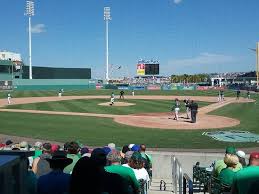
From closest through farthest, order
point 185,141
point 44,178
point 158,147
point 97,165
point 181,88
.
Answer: point 97,165, point 44,178, point 158,147, point 185,141, point 181,88

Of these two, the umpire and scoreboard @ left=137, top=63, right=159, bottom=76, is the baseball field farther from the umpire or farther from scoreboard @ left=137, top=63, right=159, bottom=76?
scoreboard @ left=137, top=63, right=159, bottom=76

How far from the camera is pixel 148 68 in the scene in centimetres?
8312

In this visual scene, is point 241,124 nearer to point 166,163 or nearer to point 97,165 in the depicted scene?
point 166,163

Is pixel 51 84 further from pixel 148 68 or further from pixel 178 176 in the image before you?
pixel 178 176

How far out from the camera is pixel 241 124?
26.0 meters

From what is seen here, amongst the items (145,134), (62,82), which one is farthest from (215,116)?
(62,82)

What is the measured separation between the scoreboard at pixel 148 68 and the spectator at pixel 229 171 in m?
76.2

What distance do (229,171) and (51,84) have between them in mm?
93338

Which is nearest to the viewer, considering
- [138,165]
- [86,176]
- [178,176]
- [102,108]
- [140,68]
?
[86,176]

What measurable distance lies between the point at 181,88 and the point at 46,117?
58.6 metres

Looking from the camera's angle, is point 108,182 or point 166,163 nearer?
point 108,182

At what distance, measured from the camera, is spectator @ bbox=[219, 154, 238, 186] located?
682cm

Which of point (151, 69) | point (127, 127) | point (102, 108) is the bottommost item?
point (127, 127)

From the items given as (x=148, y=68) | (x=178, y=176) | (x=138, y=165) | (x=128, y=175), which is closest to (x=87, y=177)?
(x=128, y=175)
